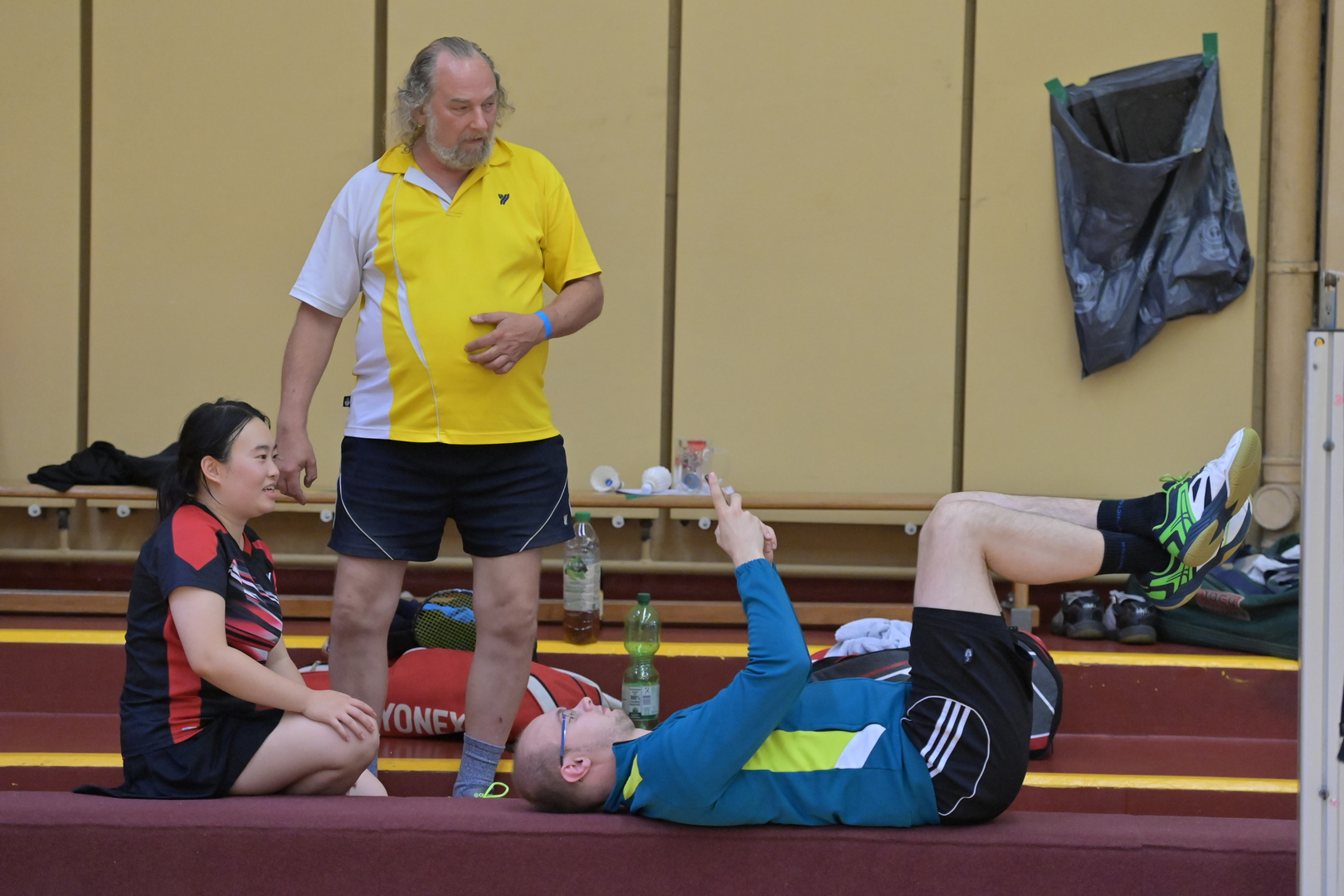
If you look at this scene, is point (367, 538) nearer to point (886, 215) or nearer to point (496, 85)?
point (496, 85)

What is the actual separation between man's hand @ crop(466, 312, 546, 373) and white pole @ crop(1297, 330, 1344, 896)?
1532 mm

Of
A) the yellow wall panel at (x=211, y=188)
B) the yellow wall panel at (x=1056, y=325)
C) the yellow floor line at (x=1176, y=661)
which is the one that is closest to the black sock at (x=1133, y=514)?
the yellow floor line at (x=1176, y=661)

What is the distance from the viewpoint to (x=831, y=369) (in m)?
4.42

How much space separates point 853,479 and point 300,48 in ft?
9.03

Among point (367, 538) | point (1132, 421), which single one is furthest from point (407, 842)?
point (1132, 421)

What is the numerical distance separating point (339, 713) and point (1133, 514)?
161 centimetres

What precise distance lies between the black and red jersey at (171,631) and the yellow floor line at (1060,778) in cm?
83

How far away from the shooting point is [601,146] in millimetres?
4426

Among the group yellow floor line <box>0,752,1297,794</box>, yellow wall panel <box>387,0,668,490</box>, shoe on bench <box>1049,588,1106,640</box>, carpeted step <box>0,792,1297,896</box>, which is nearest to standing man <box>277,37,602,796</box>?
yellow floor line <box>0,752,1297,794</box>

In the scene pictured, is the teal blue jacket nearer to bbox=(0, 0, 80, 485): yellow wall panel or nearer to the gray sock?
the gray sock

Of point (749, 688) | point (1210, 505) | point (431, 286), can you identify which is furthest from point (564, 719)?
point (1210, 505)

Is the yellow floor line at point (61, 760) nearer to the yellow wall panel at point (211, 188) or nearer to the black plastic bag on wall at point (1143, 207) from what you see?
the yellow wall panel at point (211, 188)

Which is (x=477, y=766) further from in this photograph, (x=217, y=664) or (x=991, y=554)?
(x=991, y=554)

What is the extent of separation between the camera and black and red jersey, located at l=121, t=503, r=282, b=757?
7.07 ft
